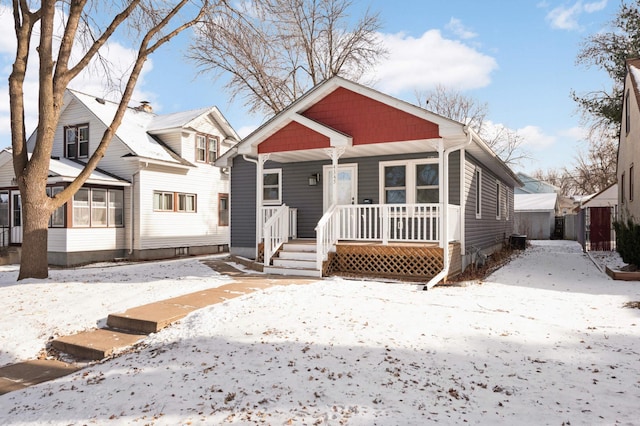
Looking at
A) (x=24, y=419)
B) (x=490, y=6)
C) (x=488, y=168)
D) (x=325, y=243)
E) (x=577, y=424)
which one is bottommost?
(x=24, y=419)

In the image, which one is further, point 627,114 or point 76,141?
point 76,141

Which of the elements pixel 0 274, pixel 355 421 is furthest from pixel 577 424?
pixel 0 274

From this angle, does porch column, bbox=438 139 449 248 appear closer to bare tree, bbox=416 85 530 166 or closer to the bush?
the bush

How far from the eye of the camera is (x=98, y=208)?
51.7 feet

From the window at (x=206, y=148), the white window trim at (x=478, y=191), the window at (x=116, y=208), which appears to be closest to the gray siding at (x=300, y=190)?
the white window trim at (x=478, y=191)

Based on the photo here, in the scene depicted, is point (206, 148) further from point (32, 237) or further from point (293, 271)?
point (293, 271)

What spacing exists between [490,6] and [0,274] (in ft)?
49.6

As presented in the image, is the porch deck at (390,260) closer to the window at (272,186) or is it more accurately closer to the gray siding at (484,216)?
the gray siding at (484,216)

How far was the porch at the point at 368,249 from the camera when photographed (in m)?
9.25

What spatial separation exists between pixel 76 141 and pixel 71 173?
3476 millimetres

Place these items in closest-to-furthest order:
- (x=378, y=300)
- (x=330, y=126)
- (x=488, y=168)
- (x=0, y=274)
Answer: (x=378, y=300) < (x=330, y=126) < (x=0, y=274) < (x=488, y=168)

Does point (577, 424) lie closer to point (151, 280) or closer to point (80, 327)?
point (80, 327)

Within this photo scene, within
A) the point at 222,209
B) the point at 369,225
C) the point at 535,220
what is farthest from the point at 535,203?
the point at 369,225

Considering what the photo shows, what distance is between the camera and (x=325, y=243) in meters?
9.81
